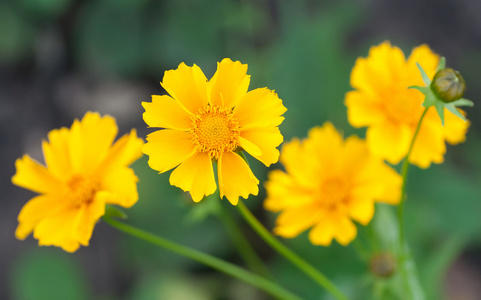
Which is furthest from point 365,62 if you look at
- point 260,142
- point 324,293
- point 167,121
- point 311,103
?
point 324,293

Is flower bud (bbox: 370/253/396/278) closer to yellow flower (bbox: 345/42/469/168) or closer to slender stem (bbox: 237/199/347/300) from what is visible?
slender stem (bbox: 237/199/347/300)

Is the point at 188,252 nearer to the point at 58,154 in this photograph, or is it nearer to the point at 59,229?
the point at 59,229

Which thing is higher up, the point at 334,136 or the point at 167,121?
the point at 334,136

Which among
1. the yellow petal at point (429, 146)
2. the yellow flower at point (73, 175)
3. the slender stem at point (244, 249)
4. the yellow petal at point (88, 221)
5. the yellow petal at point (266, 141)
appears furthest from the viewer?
the slender stem at point (244, 249)

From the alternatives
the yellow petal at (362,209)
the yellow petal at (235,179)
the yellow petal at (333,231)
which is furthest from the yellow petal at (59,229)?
the yellow petal at (362,209)

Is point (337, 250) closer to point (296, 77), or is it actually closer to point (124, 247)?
point (296, 77)

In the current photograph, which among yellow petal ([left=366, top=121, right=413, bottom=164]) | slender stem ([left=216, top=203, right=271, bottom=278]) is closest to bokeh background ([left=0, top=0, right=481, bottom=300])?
slender stem ([left=216, top=203, right=271, bottom=278])

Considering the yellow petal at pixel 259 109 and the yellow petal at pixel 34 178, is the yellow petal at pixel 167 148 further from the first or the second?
the yellow petal at pixel 34 178

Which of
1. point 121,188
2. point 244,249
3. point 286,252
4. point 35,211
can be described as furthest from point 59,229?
point 244,249
